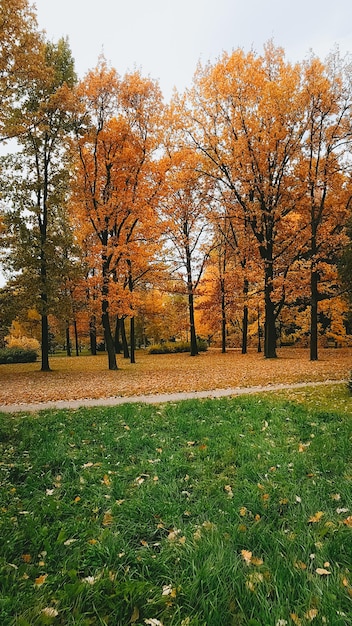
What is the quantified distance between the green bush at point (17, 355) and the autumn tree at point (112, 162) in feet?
36.9

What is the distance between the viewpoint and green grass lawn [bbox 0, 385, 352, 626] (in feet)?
7.55

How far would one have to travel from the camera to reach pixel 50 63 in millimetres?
17188

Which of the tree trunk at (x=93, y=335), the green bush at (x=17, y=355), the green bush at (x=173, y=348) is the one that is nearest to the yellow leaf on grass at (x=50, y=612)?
the green bush at (x=17, y=355)

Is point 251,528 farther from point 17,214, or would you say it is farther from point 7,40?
point 17,214

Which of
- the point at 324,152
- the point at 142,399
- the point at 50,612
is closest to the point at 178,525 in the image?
the point at 50,612

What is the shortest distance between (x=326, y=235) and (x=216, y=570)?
19.2 meters

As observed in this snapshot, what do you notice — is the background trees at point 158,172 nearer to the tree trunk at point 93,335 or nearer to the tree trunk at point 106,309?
the tree trunk at point 106,309

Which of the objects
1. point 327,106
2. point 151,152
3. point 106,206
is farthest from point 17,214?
point 327,106

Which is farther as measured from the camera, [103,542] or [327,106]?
[327,106]

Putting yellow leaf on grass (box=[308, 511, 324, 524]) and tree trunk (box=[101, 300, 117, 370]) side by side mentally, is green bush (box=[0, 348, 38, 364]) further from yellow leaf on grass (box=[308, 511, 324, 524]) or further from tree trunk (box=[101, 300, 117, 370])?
yellow leaf on grass (box=[308, 511, 324, 524])

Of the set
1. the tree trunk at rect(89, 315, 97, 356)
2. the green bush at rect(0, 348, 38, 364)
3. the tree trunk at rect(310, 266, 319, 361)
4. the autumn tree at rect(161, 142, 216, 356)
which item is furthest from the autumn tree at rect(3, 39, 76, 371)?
the tree trunk at rect(89, 315, 97, 356)

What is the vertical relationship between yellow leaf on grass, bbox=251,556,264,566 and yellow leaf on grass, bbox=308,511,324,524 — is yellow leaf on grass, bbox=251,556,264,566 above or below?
below

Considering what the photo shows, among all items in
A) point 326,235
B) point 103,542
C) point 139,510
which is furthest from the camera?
point 326,235

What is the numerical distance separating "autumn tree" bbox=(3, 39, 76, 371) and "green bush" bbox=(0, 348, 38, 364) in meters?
9.04
